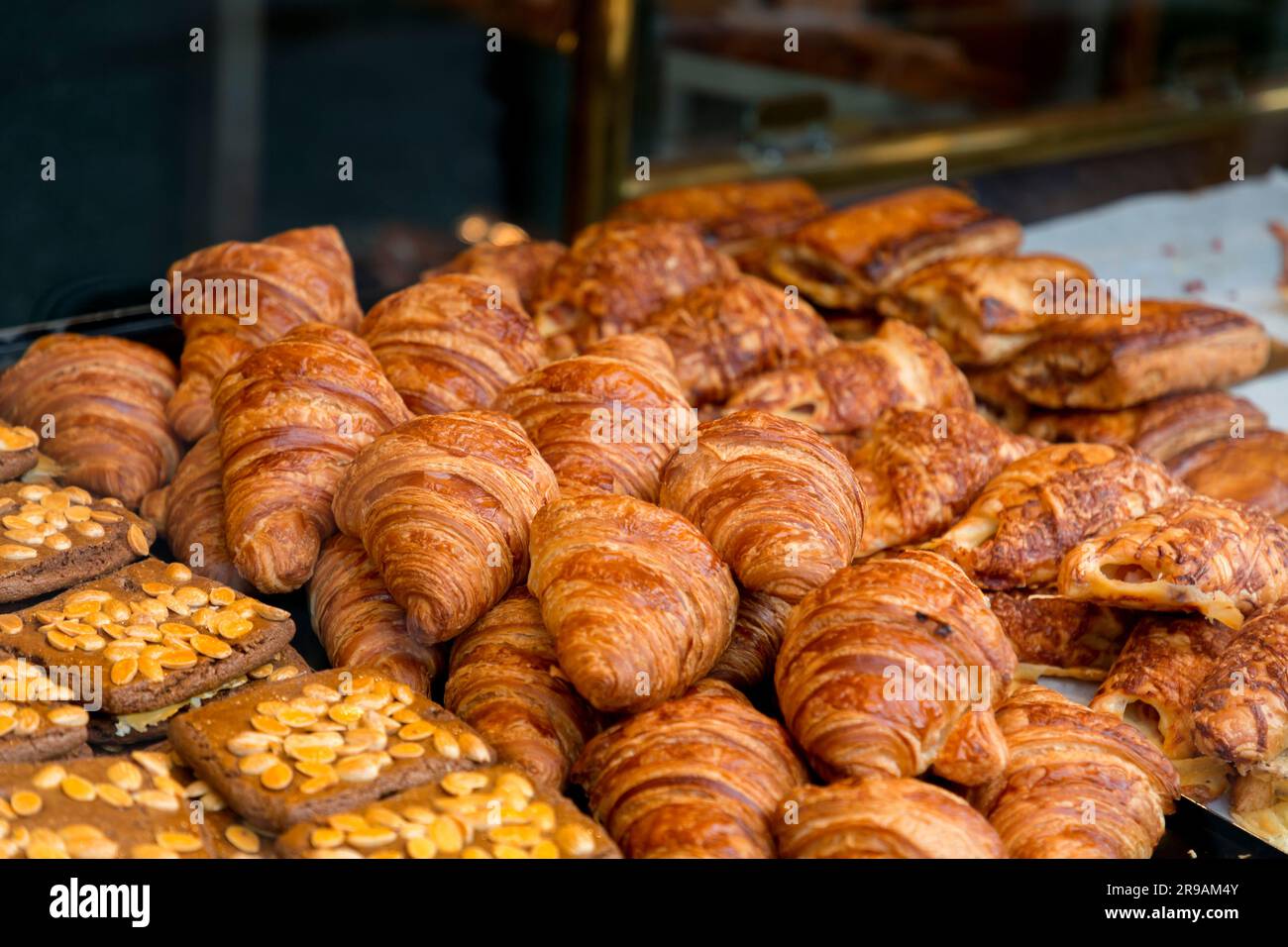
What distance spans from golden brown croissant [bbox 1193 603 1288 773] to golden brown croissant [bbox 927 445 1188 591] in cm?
35

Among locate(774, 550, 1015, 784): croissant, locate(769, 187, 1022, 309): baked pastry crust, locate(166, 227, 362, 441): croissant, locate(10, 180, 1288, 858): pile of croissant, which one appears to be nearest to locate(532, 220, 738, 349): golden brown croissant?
locate(10, 180, 1288, 858): pile of croissant

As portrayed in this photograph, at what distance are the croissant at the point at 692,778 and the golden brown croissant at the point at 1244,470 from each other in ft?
4.11

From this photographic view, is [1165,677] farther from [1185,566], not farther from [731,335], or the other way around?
[731,335]

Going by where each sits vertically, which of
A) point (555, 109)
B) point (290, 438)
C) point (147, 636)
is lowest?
point (147, 636)

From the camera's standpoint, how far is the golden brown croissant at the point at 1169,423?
288 cm

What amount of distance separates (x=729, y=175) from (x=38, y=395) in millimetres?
2815

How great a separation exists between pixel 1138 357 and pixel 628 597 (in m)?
1.58

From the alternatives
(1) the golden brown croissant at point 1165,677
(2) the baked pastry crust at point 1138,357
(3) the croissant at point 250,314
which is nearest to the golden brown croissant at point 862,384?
(2) the baked pastry crust at point 1138,357

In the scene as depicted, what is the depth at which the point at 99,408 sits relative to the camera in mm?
2479

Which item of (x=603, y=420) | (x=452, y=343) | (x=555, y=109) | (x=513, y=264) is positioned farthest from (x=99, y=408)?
(x=555, y=109)

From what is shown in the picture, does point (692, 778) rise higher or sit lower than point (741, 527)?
lower
